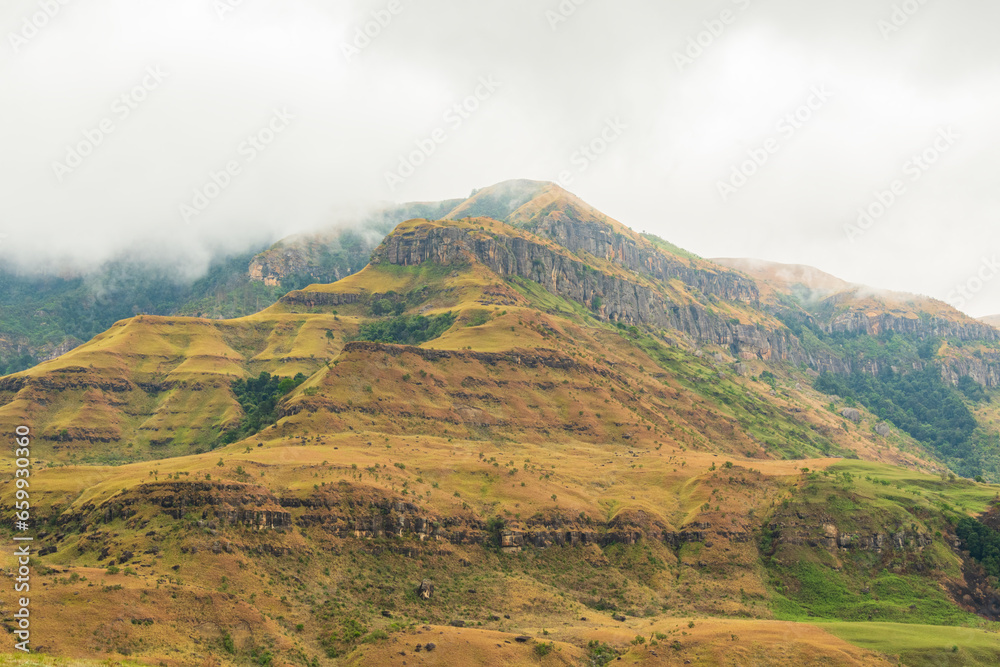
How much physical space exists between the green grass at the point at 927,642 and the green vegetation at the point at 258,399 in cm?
11528

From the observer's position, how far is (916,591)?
107 m

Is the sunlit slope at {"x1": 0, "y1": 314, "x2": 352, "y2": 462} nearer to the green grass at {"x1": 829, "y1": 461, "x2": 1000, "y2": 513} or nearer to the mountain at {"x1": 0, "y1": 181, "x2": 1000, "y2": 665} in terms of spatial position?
the mountain at {"x1": 0, "y1": 181, "x2": 1000, "y2": 665}

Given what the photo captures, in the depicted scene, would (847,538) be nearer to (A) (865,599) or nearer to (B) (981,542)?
(A) (865,599)

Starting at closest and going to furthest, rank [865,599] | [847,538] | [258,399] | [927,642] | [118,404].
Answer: [927,642]
[865,599]
[847,538]
[118,404]
[258,399]

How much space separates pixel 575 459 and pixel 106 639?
312ft

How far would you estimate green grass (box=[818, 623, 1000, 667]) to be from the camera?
263 feet

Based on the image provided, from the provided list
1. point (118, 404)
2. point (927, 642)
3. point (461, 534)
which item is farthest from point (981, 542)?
point (118, 404)

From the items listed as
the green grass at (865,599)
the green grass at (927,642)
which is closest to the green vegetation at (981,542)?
the green grass at (865,599)

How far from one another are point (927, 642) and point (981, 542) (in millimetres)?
40860

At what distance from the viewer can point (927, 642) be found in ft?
272

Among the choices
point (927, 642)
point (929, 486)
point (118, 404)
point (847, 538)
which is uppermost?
point (929, 486)

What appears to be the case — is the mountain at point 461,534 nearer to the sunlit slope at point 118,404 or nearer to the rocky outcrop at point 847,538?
the rocky outcrop at point 847,538

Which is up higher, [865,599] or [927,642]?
[927,642]

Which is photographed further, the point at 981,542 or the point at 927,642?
the point at 981,542
